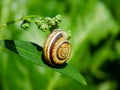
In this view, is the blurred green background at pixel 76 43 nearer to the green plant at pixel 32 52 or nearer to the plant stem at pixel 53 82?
the plant stem at pixel 53 82

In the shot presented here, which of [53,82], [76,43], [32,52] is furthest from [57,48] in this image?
[76,43]

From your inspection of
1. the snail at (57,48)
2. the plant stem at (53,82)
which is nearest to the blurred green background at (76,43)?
the plant stem at (53,82)

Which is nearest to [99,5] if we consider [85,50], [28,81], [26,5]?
[85,50]

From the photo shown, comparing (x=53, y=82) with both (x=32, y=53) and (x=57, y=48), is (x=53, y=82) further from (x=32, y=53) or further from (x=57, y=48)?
(x=32, y=53)

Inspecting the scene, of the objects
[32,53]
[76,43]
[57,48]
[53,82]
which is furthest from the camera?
[76,43]

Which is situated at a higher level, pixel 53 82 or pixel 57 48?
pixel 57 48

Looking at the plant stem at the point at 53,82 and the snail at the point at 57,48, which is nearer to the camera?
the snail at the point at 57,48

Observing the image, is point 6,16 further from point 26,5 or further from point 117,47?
point 117,47
